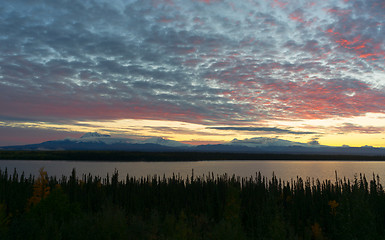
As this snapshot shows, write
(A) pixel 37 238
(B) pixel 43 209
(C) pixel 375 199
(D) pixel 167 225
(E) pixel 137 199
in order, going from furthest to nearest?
(E) pixel 137 199 → (C) pixel 375 199 → (B) pixel 43 209 → (D) pixel 167 225 → (A) pixel 37 238

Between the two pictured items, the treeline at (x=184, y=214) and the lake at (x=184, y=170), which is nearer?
the treeline at (x=184, y=214)

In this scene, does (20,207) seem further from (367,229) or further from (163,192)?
(367,229)

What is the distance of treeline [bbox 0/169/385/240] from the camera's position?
13.3 metres

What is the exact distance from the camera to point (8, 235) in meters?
12.5

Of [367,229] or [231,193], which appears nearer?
[367,229]

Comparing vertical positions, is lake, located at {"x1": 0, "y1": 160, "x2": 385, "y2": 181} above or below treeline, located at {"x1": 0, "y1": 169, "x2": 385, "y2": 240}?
below

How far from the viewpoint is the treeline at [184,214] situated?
13.3 metres

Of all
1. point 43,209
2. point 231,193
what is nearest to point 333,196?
point 231,193

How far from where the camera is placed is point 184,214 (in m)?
19.8

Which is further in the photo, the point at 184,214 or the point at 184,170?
the point at 184,170

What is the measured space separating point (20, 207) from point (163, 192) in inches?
546

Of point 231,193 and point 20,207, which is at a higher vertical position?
point 231,193

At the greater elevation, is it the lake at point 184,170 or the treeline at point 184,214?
the treeline at point 184,214

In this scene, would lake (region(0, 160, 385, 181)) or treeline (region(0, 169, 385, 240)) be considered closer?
treeline (region(0, 169, 385, 240))
